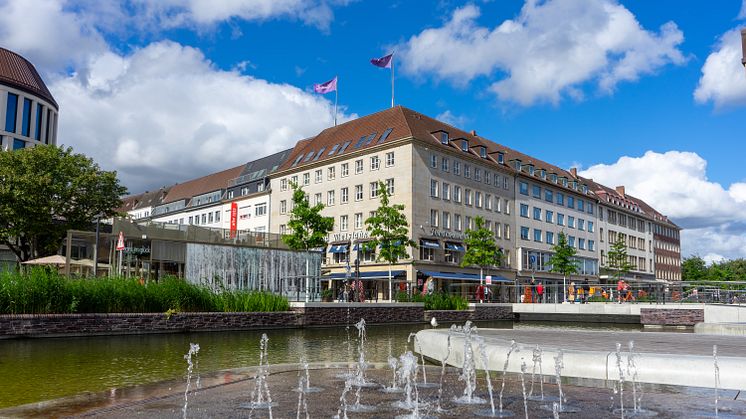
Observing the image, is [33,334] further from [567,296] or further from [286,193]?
[286,193]

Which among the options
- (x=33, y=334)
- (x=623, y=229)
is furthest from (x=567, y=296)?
(x=623, y=229)

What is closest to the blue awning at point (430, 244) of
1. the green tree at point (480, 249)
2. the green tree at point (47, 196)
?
the green tree at point (480, 249)

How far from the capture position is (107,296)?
2269 centimetres

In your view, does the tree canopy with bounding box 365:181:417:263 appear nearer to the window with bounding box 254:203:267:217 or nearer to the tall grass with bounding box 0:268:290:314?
the tall grass with bounding box 0:268:290:314

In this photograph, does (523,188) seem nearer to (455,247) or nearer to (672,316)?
(455,247)

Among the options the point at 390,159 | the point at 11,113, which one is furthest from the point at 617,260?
the point at 11,113

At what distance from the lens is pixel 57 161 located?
1714 inches

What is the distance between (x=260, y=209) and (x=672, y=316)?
50.7 meters

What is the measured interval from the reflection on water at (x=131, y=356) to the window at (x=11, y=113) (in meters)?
44.3

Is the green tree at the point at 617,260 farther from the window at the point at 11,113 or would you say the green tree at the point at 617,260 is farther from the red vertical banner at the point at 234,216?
the window at the point at 11,113

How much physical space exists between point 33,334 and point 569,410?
17.9 metres

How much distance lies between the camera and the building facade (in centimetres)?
5698

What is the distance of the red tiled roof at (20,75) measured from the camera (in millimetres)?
57844

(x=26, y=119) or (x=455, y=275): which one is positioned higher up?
(x=26, y=119)
